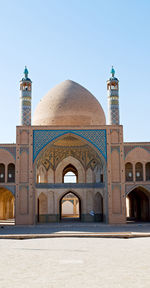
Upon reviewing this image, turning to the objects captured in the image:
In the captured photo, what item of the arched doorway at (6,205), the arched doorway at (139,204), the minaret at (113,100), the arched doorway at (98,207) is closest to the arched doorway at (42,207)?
the arched doorway at (6,205)

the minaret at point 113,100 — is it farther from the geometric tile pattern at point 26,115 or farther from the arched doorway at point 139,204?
the geometric tile pattern at point 26,115

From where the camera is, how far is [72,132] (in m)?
17.8

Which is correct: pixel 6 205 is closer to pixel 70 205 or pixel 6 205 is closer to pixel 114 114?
pixel 70 205

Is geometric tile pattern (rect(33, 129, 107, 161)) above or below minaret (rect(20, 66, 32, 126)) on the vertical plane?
below

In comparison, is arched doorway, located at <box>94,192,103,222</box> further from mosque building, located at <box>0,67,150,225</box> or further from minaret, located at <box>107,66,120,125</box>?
minaret, located at <box>107,66,120,125</box>

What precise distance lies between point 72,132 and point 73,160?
135 inches

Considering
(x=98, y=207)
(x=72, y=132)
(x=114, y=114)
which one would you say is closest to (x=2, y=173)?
(x=72, y=132)

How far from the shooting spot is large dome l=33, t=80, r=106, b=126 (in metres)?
19.2

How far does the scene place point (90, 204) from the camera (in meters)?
19.9
